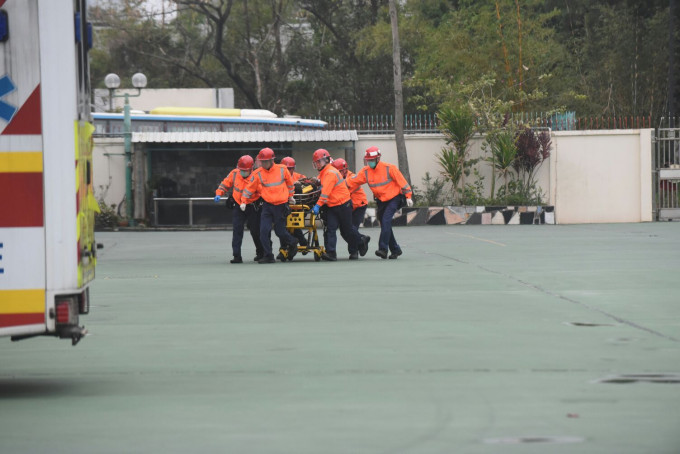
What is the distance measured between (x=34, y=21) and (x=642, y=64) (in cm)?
4579

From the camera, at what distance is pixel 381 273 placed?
17.0 m

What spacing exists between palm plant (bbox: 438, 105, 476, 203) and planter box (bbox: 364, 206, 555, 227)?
3.42ft

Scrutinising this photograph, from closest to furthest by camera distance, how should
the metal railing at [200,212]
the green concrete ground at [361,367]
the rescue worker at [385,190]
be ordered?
the green concrete ground at [361,367]
the rescue worker at [385,190]
the metal railing at [200,212]

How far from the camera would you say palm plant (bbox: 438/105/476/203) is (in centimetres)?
3347

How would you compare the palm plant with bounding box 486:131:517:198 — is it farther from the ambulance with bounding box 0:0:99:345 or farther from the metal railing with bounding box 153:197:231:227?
the ambulance with bounding box 0:0:99:345

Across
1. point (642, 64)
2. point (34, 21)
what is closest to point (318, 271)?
point (34, 21)

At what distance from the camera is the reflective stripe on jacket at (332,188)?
19.6m

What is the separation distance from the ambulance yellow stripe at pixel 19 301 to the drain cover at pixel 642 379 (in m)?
3.66

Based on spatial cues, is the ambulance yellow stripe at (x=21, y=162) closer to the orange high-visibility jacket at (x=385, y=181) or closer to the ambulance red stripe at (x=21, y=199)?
the ambulance red stripe at (x=21, y=199)

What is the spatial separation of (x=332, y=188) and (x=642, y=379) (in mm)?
11987

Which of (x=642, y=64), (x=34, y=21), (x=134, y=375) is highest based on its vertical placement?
(x=642, y=64)

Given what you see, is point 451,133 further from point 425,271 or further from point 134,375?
point 134,375

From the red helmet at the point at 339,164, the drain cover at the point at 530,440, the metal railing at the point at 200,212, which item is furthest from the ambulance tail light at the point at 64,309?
the metal railing at the point at 200,212

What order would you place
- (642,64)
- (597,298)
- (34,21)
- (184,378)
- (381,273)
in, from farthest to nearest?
1. (642,64)
2. (381,273)
3. (597,298)
4. (184,378)
5. (34,21)
